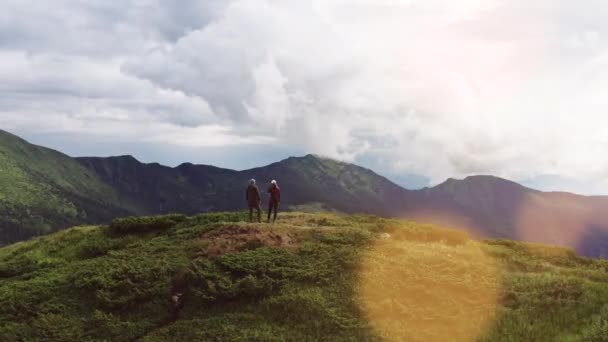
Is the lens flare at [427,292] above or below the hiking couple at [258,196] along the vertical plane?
below

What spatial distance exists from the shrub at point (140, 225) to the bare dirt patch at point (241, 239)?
785cm

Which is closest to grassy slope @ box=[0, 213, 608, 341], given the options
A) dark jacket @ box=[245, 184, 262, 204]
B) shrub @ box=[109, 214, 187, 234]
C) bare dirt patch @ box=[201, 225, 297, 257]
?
bare dirt patch @ box=[201, 225, 297, 257]

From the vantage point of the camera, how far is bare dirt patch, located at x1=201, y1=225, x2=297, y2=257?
31.2 metres

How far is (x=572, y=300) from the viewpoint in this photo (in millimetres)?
23406

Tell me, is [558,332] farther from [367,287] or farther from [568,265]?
A: [568,265]

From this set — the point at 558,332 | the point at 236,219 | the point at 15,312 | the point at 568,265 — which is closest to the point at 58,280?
the point at 15,312

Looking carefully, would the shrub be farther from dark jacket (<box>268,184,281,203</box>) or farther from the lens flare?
the lens flare

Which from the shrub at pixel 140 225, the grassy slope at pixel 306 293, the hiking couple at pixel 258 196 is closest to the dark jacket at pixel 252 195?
the hiking couple at pixel 258 196

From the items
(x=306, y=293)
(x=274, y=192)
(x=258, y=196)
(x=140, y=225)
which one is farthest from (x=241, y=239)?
(x=140, y=225)

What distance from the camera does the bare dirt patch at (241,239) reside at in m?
31.2

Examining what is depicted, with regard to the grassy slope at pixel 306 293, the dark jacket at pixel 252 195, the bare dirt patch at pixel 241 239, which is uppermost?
the dark jacket at pixel 252 195

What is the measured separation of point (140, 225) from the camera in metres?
40.1

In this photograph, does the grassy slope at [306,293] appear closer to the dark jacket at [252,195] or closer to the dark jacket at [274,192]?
the dark jacket at [274,192]

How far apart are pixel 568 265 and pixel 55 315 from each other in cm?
3231
